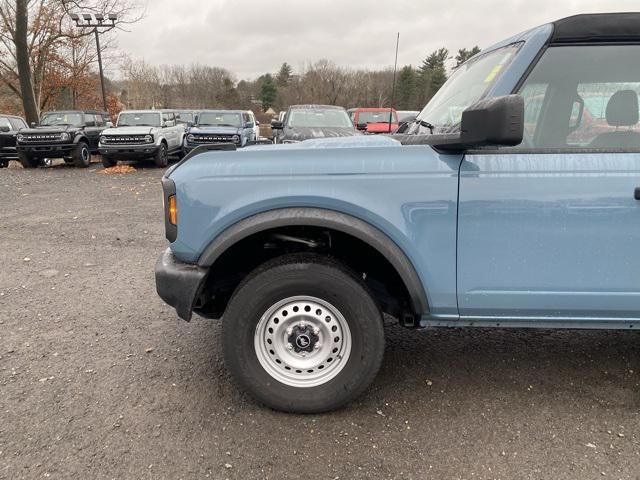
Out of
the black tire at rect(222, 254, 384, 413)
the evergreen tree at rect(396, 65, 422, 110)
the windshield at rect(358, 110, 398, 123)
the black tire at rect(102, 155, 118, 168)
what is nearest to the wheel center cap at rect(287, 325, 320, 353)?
the black tire at rect(222, 254, 384, 413)

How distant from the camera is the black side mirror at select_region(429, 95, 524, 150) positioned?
6.61ft

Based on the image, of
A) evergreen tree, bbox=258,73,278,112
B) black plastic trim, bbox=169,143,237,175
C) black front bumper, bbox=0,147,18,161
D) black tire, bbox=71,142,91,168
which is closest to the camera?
black plastic trim, bbox=169,143,237,175

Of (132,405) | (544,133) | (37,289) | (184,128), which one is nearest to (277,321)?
(132,405)

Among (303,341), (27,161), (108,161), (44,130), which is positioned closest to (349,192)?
(303,341)

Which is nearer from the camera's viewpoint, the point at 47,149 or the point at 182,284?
the point at 182,284

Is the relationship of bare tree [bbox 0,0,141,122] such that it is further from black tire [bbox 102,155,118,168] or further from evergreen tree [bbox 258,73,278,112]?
evergreen tree [bbox 258,73,278,112]

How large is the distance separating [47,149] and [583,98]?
631 inches

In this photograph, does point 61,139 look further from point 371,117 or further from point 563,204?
point 563,204

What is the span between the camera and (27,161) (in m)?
15.3

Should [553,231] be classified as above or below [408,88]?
below

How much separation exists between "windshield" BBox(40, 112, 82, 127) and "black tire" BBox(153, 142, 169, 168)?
320 centimetres

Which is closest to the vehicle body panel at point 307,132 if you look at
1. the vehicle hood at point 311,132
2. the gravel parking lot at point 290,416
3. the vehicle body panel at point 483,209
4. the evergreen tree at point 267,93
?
the vehicle hood at point 311,132

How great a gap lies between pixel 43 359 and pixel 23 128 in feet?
51.4

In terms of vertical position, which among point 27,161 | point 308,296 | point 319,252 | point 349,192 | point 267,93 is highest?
point 267,93
